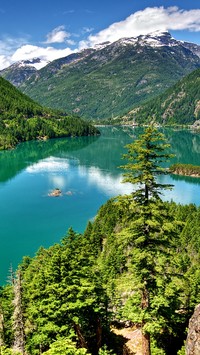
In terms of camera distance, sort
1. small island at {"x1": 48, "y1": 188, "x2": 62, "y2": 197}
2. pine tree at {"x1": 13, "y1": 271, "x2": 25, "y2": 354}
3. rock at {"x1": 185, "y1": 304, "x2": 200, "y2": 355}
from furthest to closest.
Answer: small island at {"x1": 48, "y1": 188, "x2": 62, "y2": 197} < pine tree at {"x1": 13, "y1": 271, "x2": 25, "y2": 354} < rock at {"x1": 185, "y1": 304, "x2": 200, "y2": 355}

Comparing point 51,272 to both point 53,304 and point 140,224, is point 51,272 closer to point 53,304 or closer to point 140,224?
point 53,304

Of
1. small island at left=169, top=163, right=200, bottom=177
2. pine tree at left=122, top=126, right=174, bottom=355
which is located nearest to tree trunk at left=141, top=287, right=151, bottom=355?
pine tree at left=122, top=126, right=174, bottom=355

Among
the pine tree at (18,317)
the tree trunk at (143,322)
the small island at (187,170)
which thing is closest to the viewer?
the tree trunk at (143,322)

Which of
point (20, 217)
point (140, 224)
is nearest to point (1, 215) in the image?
point (20, 217)

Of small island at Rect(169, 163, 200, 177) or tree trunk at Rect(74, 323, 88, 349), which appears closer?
tree trunk at Rect(74, 323, 88, 349)

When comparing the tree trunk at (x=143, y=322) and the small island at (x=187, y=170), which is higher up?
the tree trunk at (x=143, y=322)

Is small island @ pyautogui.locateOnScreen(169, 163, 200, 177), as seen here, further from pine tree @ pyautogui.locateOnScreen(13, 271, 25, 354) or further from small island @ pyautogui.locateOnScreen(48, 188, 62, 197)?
pine tree @ pyautogui.locateOnScreen(13, 271, 25, 354)

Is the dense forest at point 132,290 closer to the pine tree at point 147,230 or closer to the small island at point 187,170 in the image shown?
the pine tree at point 147,230

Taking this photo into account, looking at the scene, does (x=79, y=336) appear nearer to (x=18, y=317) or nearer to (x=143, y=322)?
(x=143, y=322)

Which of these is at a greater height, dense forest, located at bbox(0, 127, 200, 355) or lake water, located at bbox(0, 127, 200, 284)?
dense forest, located at bbox(0, 127, 200, 355)

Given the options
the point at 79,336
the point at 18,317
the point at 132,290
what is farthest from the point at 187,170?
the point at 132,290

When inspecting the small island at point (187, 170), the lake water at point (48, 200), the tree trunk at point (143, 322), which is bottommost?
the lake water at point (48, 200)

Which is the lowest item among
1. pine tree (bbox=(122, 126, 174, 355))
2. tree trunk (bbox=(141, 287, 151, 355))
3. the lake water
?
the lake water

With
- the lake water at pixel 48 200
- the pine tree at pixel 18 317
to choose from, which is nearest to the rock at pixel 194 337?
the pine tree at pixel 18 317
